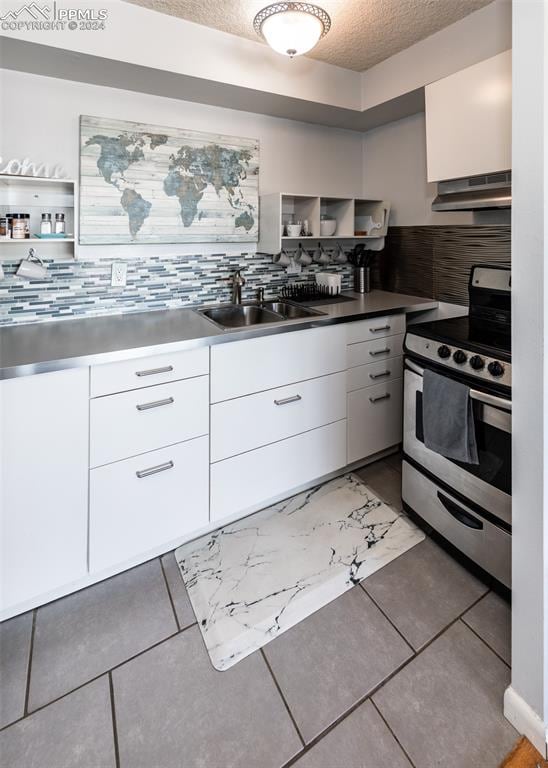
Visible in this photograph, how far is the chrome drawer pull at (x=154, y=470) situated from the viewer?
5.80 feet

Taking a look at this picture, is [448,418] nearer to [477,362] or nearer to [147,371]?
[477,362]

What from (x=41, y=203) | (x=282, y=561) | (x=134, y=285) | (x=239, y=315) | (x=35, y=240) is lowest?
(x=282, y=561)

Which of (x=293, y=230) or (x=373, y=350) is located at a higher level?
(x=293, y=230)

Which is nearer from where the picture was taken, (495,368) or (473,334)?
(495,368)

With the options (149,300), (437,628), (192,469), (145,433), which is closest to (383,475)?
(437,628)

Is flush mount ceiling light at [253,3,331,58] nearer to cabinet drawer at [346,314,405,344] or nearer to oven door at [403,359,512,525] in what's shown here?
cabinet drawer at [346,314,405,344]

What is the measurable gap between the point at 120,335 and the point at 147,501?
2.40 feet

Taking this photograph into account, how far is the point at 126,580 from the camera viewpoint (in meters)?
1.81

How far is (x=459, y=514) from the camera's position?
5.90 ft

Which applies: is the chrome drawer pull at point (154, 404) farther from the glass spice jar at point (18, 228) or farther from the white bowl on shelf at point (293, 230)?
the white bowl on shelf at point (293, 230)

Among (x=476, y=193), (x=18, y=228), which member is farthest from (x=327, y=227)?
(x=18, y=228)

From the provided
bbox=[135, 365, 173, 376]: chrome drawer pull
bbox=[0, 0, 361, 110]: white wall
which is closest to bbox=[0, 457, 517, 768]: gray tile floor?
bbox=[135, 365, 173, 376]: chrome drawer pull

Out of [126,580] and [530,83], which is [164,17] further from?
[126,580]

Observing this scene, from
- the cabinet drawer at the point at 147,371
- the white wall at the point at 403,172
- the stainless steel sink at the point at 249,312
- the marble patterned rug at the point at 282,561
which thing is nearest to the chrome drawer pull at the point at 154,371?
the cabinet drawer at the point at 147,371
